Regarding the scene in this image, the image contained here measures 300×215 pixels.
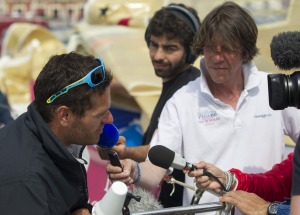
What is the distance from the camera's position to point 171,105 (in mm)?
2793

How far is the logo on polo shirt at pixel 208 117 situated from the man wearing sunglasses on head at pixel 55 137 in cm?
62

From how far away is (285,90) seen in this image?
1967mm

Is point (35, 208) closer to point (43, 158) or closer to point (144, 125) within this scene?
point (43, 158)

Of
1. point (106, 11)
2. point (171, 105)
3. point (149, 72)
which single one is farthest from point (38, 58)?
point (171, 105)

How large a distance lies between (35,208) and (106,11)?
4.89m

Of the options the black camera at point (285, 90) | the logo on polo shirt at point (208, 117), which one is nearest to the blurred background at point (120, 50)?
the logo on polo shirt at point (208, 117)

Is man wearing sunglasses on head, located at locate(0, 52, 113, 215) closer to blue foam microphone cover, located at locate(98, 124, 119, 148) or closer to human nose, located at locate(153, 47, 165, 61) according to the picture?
blue foam microphone cover, located at locate(98, 124, 119, 148)

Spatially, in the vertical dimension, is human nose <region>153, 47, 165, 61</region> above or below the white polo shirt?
above

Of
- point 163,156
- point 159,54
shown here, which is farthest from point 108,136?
point 159,54

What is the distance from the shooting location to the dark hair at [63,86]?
2074mm

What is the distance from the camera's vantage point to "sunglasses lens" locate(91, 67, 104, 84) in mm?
2107

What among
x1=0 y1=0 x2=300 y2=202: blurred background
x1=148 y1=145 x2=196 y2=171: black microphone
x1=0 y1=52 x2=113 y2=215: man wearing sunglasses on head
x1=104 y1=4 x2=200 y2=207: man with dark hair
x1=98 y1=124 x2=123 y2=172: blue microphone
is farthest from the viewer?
x1=0 y1=0 x2=300 y2=202: blurred background

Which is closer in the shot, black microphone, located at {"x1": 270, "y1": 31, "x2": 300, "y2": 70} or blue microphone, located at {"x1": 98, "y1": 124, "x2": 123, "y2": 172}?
black microphone, located at {"x1": 270, "y1": 31, "x2": 300, "y2": 70}

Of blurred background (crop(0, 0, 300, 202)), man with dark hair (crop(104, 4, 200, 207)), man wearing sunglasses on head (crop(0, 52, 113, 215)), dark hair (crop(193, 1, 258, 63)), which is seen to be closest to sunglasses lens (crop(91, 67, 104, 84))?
man wearing sunglasses on head (crop(0, 52, 113, 215))
